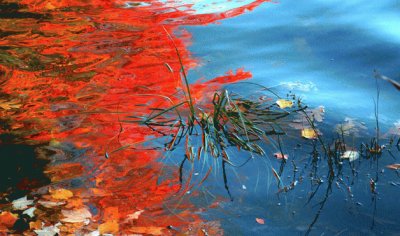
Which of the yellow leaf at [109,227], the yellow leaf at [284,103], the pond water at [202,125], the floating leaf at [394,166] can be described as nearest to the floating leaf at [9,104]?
the pond water at [202,125]

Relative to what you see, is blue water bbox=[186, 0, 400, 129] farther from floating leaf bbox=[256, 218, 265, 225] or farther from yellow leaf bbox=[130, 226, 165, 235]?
yellow leaf bbox=[130, 226, 165, 235]

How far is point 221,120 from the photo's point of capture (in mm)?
3791

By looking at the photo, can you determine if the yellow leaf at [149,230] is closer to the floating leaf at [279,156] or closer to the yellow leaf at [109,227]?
the yellow leaf at [109,227]

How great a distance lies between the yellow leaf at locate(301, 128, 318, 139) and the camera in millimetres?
3663

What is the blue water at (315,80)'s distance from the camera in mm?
2975

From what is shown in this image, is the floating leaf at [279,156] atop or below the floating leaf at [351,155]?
below

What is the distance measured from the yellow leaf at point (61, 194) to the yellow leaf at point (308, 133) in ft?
5.11

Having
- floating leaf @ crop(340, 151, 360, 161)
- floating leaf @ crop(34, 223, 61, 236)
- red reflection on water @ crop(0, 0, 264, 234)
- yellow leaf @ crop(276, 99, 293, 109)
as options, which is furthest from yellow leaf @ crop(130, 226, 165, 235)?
yellow leaf @ crop(276, 99, 293, 109)

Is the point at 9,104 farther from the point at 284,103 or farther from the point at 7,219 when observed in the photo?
the point at 284,103

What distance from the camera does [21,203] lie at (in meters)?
3.12

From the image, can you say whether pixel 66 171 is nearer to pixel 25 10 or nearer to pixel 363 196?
pixel 363 196

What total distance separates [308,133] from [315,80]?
104 centimetres

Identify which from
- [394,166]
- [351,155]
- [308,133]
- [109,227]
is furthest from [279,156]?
[109,227]

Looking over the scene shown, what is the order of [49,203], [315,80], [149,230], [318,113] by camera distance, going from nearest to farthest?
[149,230], [49,203], [318,113], [315,80]
